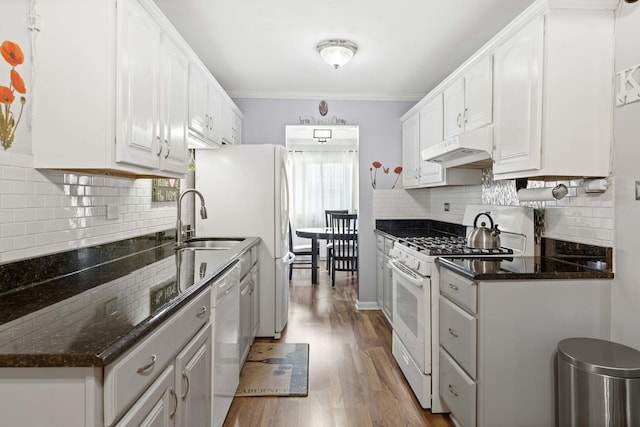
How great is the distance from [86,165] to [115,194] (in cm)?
63

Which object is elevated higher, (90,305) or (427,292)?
(90,305)

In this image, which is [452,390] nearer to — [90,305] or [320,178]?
Result: [90,305]

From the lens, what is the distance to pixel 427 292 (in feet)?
7.92

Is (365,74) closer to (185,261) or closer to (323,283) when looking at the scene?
(185,261)

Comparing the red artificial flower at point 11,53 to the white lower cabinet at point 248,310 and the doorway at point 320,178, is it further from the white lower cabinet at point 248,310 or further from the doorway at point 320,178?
the doorway at point 320,178

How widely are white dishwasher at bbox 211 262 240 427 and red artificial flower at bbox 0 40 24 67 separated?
1.19 meters

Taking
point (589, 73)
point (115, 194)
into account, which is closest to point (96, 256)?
point (115, 194)

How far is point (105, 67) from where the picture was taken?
1569 mm

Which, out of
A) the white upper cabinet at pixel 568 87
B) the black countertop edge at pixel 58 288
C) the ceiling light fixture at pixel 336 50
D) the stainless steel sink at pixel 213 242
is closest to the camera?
the black countertop edge at pixel 58 288

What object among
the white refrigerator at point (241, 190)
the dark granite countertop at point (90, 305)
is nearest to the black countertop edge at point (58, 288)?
the dark granite countertop at point (90, 305)

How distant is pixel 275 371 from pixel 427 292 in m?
1.29

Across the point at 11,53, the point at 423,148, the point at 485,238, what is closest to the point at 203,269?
the point at 11,53

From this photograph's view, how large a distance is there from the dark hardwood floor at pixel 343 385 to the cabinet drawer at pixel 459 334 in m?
0.48

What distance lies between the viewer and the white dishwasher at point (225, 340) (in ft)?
6.34
